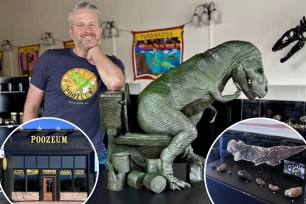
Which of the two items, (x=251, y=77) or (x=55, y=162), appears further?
(x=251, y=77)

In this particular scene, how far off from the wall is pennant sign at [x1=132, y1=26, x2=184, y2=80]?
Answer: 8 centimetres

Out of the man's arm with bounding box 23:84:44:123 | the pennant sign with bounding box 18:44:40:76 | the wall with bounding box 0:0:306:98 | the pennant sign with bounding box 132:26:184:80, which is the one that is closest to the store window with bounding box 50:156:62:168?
the man's arm with bounding box 23:84:44:123

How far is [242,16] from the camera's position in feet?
11.1

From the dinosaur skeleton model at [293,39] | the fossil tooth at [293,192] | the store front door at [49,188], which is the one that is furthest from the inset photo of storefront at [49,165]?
the dinosaur skeleton model at [293,39]

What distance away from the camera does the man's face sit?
967 millimetres

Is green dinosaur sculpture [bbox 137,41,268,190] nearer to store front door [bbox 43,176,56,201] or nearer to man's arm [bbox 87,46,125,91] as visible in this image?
man's arm [bbox 87,46,125,91]

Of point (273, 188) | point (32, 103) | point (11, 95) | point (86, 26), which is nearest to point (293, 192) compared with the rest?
point (273, 188)

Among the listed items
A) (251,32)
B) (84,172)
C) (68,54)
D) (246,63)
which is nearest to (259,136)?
(246,63)

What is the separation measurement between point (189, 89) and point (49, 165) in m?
0.34

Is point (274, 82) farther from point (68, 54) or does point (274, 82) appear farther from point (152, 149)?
point (152, 149)

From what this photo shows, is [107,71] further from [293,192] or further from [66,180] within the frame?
[293,192]

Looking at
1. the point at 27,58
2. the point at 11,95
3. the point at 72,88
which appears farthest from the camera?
the point at 27,58

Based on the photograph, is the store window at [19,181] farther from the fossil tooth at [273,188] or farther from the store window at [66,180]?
the fossil tooth at [273,188]

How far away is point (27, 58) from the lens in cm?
602
